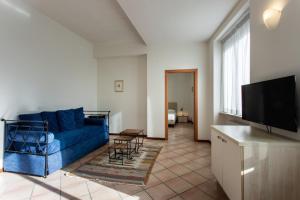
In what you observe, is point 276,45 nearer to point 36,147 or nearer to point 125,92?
point 36,147

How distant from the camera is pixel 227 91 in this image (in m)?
3.84

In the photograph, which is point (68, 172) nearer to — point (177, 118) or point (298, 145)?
point (298, 145)

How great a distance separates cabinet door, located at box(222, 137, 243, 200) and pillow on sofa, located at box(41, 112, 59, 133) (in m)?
3.18

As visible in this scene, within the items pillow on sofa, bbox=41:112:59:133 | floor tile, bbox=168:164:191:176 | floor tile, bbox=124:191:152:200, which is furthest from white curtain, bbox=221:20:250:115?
pillow on sofa, bbox=41:112:59:133

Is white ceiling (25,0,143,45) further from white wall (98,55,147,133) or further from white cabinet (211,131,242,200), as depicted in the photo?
white cabinet (211,131,242,200)

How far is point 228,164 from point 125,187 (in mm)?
1386

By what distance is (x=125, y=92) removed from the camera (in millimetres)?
5617

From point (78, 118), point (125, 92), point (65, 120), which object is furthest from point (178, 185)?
point (125, 92)

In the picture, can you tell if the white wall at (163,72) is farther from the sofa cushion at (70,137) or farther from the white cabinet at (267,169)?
the white cabinet at (267,169)

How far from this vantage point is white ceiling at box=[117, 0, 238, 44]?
9.50 feet

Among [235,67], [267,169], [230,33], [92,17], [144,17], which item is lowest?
[267,169]

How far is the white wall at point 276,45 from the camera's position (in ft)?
5.24

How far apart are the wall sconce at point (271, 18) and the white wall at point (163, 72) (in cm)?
281

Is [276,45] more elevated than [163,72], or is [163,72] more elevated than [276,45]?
[163,72]
